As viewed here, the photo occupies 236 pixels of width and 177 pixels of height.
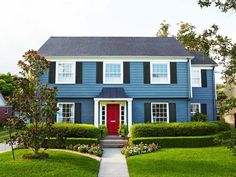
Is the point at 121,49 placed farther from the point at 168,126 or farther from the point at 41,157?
the point at 41,157

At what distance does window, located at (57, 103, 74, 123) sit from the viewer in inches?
819

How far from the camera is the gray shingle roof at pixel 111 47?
70.7 feet

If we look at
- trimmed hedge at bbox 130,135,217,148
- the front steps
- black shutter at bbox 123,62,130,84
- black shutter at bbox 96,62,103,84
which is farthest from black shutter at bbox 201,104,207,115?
black shutter at bbox 96,62,103,84

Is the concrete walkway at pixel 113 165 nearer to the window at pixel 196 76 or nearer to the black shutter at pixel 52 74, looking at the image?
the black shutter at pixel 52 74

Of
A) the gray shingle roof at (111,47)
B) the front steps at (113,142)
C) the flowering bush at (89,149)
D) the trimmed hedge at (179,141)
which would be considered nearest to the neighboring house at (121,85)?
the gray shingle roof at (111,47)

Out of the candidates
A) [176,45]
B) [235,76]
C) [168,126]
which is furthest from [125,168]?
[176,45]

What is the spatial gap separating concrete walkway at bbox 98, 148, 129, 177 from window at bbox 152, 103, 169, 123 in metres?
5.56

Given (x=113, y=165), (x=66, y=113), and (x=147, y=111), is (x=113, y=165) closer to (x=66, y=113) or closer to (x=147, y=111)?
(x=147, y=111)

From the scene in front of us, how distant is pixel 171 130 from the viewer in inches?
704

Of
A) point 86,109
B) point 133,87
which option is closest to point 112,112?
point 86,109

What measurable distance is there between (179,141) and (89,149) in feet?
17.3

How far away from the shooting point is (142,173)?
412 inches

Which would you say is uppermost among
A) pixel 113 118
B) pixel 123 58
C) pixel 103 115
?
pixel 123 58

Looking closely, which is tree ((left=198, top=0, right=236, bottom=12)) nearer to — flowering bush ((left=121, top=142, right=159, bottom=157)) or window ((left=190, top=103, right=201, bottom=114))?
flowering bush ((left=121, top=142, right=159, bottom=157))
